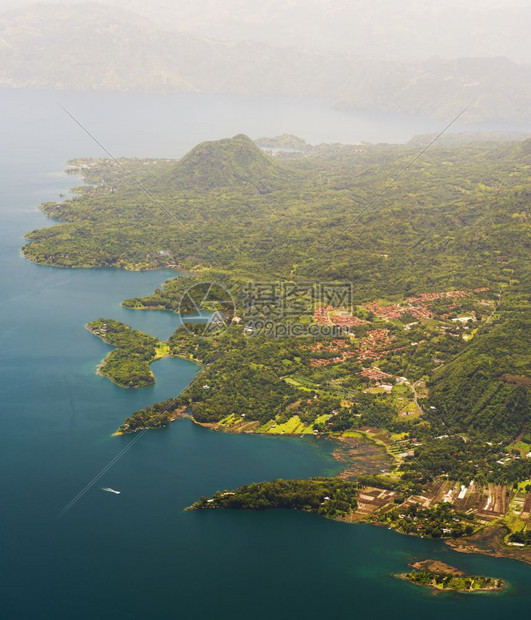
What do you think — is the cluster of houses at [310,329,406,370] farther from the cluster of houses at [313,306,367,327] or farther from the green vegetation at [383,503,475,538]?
the green vegetation at [383,503,475,538]

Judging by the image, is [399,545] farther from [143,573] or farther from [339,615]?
[143,573]

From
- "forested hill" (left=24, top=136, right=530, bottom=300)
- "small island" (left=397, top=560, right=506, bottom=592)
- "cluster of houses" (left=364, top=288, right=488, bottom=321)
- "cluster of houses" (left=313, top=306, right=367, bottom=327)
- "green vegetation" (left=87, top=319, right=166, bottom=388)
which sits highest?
"forested hill" (left=24, top=136, right=530, bottom=300)

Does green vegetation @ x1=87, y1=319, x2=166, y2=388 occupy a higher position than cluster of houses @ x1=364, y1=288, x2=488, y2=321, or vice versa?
cluster of houses @ x1=364, y1=288, x2=488, y2=321

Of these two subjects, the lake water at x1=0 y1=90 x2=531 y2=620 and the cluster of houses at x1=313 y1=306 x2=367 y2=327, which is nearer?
the lake water at x1=0 y1=90 x2=531 y2=620

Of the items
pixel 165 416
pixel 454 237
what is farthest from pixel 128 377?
pixel 454 237

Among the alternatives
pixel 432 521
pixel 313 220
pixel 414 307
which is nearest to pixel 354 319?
pixel 414 307

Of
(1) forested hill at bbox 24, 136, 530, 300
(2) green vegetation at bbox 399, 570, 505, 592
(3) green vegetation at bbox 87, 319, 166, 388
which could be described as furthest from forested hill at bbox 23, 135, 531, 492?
(2) green vegetation at bbox 399, 570, 505, 592

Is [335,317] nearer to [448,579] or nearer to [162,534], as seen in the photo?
[162,534]
